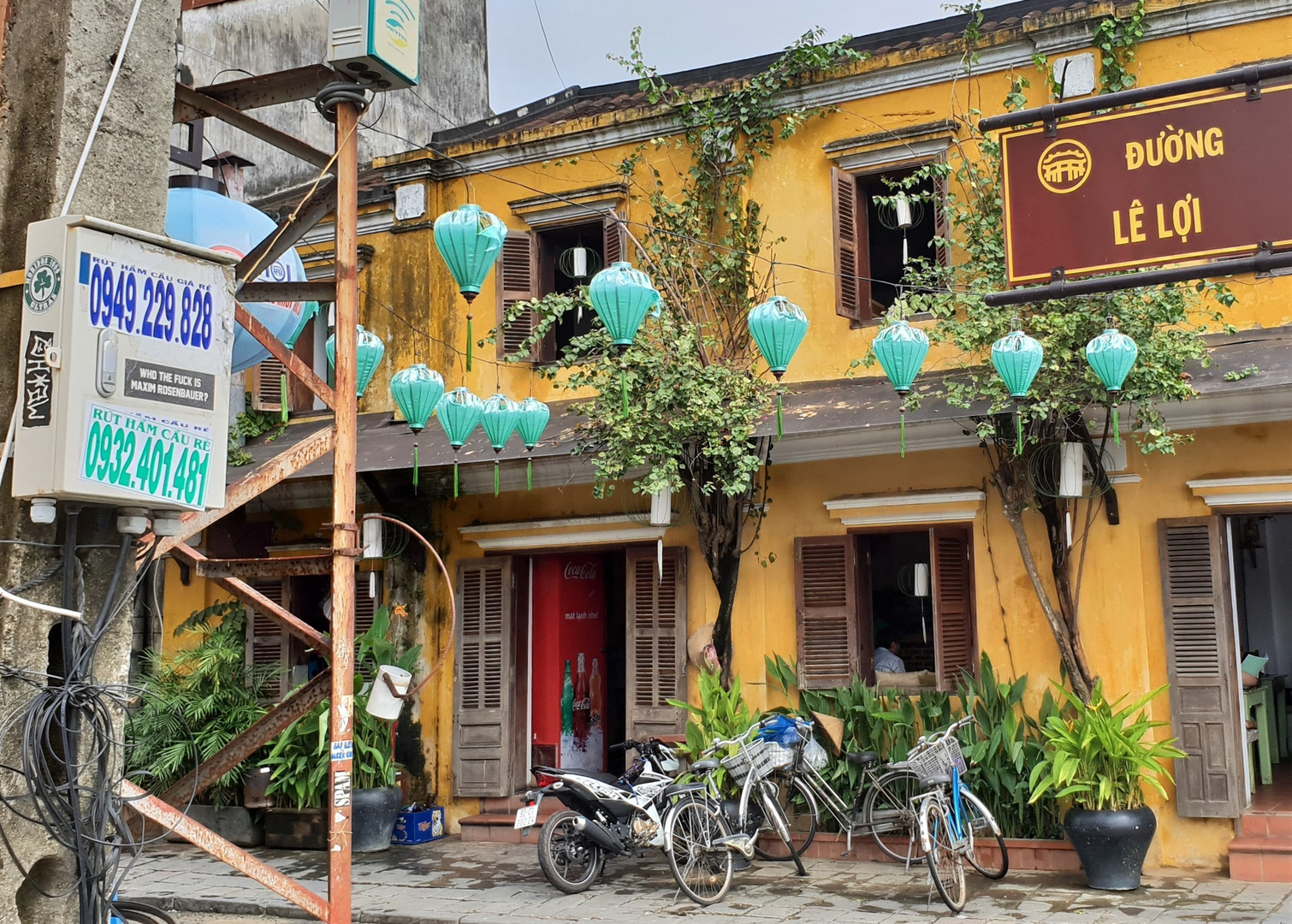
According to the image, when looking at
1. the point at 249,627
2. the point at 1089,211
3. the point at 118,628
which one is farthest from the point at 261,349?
the point at 249,627

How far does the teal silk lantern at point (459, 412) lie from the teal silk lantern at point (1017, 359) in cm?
408

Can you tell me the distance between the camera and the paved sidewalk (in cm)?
818

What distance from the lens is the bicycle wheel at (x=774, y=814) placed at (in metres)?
9.41

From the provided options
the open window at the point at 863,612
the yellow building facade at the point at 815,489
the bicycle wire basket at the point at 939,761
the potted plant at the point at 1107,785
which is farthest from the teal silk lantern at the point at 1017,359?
the bicycle wire basket at the point at 939,761

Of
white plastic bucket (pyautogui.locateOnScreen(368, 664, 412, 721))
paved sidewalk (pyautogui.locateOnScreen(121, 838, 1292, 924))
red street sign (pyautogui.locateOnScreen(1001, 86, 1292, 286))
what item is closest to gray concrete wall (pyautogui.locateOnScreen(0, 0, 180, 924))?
white plastic bucket (pyautogui.locateOnScreen(368, 664, 412, 721))

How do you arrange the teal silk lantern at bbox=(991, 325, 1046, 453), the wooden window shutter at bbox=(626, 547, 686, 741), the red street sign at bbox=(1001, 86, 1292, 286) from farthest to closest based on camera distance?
the wooden window shutter at bbox=(626, 547, 686, 741) < the teal silk lantern at bbox=(991, 325, 1046, 453) < the red street sign at bbox=(1001, 86, 1292, 286)

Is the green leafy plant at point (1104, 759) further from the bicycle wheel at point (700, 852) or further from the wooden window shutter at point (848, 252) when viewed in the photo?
the wooden window shutter at point (848, 252)

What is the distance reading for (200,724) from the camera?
1209 cm

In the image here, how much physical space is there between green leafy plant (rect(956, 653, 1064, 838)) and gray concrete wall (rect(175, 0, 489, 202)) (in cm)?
1067

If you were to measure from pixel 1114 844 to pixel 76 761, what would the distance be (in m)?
6.98

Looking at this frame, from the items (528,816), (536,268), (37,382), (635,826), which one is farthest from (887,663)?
(37,382)

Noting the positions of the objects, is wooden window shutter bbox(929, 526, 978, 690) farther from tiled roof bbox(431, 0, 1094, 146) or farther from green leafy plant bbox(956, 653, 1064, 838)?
tiled roof bbox(431, 0, 1094, 146)

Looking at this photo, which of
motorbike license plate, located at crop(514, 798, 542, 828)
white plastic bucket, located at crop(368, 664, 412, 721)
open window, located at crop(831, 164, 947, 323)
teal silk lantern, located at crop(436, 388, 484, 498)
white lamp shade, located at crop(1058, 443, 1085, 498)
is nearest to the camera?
white plastic bucket, located at crop(368, 664, 412, 721)

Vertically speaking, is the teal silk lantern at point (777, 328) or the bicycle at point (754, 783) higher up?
the teal silk lantern at point (777, 328)
